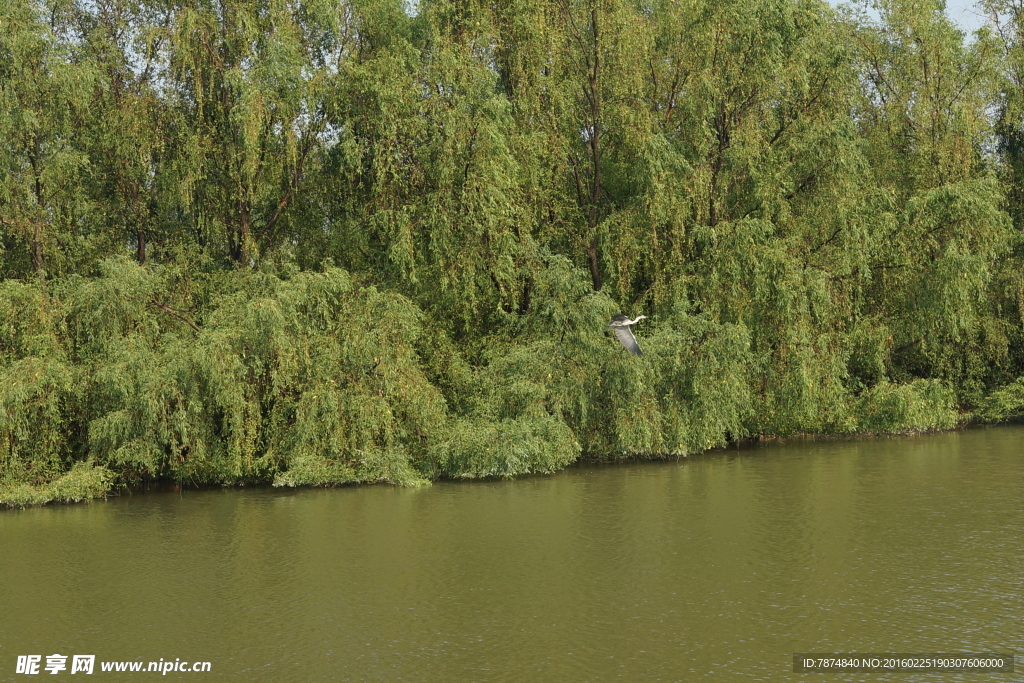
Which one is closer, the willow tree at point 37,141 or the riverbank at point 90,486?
the riverbank at point 90,486

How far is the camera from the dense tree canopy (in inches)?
832

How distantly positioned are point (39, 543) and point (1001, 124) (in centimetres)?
2764

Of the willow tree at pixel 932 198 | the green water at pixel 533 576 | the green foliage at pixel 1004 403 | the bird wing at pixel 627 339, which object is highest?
the willow tree at pixel 932 198

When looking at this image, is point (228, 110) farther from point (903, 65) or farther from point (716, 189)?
point (903, 65)

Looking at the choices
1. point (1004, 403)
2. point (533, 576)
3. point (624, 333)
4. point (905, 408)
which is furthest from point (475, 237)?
point (1004, 403)

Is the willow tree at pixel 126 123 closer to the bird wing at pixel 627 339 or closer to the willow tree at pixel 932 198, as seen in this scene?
the bird wing at pixel 627 339

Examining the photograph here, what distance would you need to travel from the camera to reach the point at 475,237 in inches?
953

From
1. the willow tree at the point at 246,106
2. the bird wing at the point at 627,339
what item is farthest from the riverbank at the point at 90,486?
the willow tree at the point at 246,106

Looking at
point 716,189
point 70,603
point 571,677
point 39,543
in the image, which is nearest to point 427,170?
point 716,189

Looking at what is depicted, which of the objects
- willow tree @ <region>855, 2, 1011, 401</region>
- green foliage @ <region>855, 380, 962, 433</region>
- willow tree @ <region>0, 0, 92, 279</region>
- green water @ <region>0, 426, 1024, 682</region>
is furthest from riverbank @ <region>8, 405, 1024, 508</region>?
willow tree @ <region>855, 2, 1011, 401</region>

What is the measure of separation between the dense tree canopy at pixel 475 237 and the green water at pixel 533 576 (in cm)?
196

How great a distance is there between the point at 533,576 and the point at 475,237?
11.8 metres

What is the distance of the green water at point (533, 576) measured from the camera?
11.0m

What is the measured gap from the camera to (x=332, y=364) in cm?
2150
